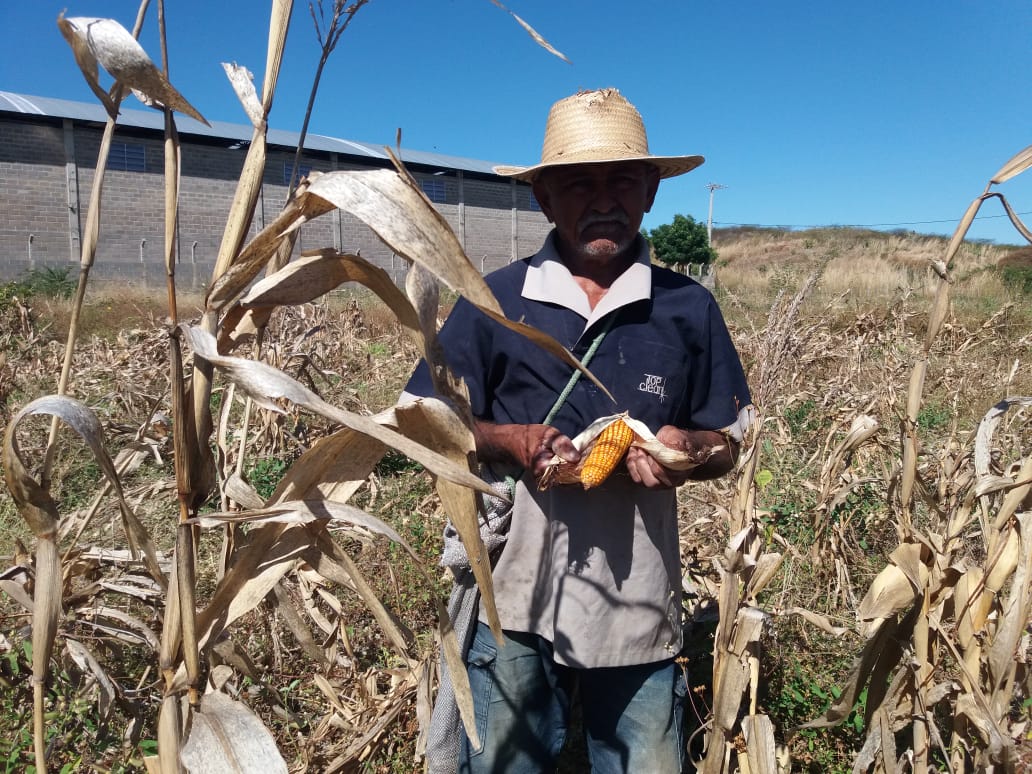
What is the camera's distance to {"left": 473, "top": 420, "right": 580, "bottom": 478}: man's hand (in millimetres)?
1541

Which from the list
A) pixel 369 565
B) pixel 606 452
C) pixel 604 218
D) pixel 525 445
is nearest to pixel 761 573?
pixel 606 452

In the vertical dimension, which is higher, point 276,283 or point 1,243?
point 1,243

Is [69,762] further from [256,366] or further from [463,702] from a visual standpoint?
[256,366]

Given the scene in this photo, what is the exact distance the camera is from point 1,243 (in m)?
19.0

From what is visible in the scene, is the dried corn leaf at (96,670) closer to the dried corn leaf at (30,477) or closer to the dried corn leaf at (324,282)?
the dried corn leaf at (30,477)

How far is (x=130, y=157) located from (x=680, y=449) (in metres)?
24.3

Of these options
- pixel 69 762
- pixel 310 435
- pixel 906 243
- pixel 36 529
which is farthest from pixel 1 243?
pixel 906 243

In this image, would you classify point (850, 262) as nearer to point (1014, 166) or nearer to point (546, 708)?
point (1014, 166)

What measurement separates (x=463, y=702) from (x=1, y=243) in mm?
22796

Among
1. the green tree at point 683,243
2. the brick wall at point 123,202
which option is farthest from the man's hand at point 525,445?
the green tree at point 683,243

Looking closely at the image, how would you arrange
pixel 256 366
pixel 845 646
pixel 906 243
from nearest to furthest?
pixel 256 366, pixel 845 646, pixel 906 243

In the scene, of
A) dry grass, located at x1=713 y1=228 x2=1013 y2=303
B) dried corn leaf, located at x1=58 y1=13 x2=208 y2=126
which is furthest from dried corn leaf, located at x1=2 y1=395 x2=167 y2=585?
dry grass, located at x1=713 y1=228 x2=1013 y2=303

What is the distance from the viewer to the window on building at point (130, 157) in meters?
21.5

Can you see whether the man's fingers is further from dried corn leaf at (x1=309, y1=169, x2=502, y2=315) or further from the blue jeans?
dried corn leaf at (x1=309, y1=169, x2=502, y2=315)
